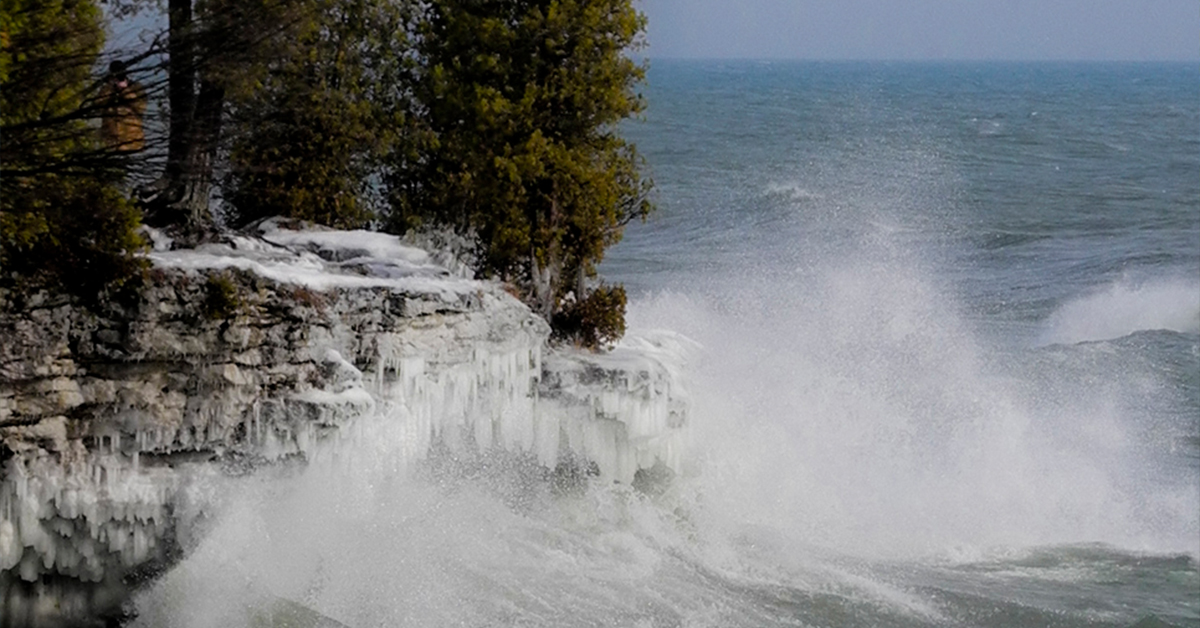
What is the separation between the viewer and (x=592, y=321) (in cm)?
1619

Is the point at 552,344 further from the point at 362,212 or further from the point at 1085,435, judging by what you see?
the point at 1085,435

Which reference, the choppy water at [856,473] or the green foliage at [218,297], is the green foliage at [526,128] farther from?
the green foliage at [218,297]

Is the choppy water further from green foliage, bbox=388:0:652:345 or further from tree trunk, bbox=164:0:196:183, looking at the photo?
tree trunk, bbox=164:0:196:183

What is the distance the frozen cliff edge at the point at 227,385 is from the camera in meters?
11.9

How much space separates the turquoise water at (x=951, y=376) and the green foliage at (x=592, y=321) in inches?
92.5

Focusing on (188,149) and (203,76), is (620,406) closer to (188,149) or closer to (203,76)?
(188,149)

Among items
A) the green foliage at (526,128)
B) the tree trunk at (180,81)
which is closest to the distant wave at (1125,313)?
the green foliage at (526,128)

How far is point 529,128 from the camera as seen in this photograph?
51.9 feet

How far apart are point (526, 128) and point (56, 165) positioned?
18.7 ft

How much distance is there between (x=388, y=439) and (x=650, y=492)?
3.83 metres

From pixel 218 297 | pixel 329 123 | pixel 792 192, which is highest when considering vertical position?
pixel 329 123

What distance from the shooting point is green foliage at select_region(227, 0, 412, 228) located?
50.5ft

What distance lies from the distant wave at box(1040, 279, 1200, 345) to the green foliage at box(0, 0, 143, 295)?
19955 mm

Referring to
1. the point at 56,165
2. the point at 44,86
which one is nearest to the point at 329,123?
the point at 44,86
